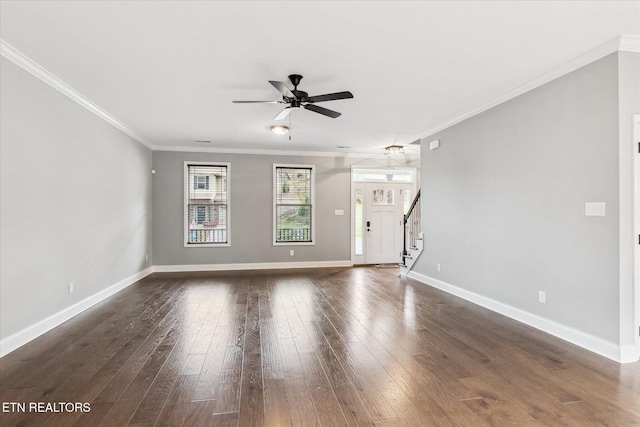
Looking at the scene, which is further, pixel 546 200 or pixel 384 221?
pixel 384 221

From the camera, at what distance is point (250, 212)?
7.46 metres

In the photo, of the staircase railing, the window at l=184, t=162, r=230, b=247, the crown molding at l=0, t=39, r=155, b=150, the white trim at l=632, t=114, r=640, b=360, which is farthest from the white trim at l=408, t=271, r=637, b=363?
the crown molding at l=0, t=39, r=155, b=150

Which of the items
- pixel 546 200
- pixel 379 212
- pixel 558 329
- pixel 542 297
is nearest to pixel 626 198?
pixel 546 200

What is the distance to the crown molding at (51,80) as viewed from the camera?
289 centimetres

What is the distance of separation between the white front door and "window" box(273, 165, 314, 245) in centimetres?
141

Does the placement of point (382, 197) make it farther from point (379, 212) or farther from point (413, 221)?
point (413, 221)

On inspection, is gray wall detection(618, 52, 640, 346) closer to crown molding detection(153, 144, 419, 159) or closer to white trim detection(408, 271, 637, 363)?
white trim detection(408, 271, 637, 363)

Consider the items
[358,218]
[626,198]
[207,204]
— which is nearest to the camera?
[626,198]

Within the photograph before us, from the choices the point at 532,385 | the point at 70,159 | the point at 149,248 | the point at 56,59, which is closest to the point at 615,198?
the point at 532,385

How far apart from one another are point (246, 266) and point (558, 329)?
5797 millimetres

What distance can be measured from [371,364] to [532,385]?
1.17 meters

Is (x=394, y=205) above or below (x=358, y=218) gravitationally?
above

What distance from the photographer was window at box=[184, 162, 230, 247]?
727cm

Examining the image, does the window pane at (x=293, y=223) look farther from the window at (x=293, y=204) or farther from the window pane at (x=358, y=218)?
the window pane at (x=358, y=218)
